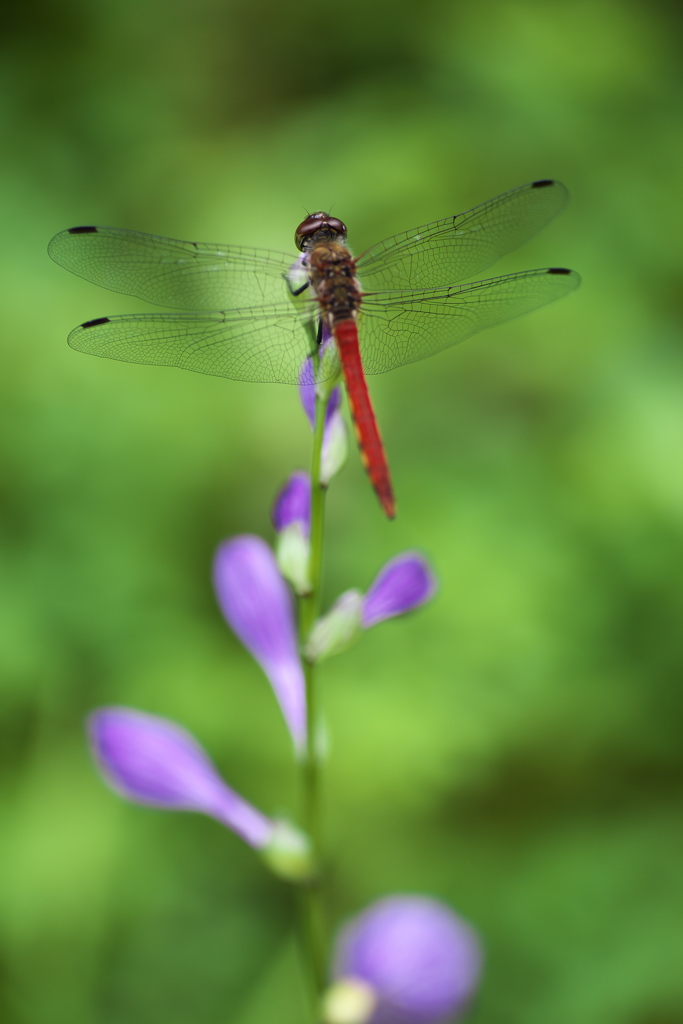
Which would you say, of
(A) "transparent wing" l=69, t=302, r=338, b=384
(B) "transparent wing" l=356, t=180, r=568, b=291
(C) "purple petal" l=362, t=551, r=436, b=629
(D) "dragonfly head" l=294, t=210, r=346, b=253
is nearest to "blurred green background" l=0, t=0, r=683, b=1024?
(B) "transparent wing" l=356, t=180, r=568, b=291

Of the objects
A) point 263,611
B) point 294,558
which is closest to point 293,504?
point 294,558

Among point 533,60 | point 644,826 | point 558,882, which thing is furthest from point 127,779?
point 533,60

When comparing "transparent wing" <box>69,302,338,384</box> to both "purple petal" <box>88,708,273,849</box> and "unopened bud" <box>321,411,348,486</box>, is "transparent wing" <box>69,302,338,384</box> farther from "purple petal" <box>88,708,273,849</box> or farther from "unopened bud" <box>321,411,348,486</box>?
"purple petal" <box>88,708,273,849</box>

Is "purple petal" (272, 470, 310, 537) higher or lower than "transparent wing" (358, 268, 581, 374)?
lower

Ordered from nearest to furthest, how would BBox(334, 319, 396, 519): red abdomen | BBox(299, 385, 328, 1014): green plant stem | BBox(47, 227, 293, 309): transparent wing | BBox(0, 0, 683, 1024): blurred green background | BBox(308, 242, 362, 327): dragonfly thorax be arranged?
BBox(299, 385, 328, 1014): green plant stem
BBox(334, 319, 396, 519): red abdomen
BBox(308, 242, 362, 327): dragonfly thorax
BBox(47, 227, 293, 309): transparent wing
BBox(0, 0, 683, 1024): blurred green background

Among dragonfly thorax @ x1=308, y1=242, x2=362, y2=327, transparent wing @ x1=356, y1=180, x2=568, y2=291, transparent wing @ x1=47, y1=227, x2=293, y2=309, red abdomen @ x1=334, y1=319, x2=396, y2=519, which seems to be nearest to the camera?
red abdomen @ x1=334, y1=319, x2=396, y2=519

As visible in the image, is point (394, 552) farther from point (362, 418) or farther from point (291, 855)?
point (291, 855)

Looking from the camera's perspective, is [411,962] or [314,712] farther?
[411,962]

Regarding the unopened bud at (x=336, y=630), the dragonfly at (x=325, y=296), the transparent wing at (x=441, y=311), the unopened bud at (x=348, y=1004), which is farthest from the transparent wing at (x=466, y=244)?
the unopened bud at (x=348, y=1004)
